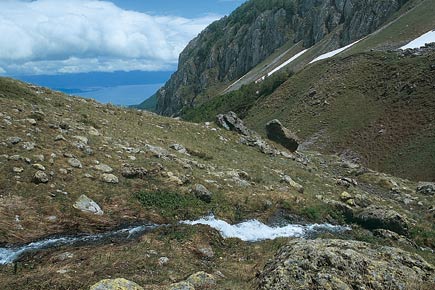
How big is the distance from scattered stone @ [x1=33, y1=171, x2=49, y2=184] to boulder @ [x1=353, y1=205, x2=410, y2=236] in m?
17.3

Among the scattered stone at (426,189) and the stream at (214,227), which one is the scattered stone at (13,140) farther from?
the scattered stone at (426,189)

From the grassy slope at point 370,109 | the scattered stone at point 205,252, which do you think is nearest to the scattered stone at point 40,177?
the scattered stone at point 205,252

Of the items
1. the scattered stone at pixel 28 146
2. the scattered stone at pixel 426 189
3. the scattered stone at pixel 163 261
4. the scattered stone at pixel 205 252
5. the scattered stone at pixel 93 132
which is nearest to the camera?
the scattered stone at pixel 163 261

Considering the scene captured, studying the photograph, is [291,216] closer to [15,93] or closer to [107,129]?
[107,129]

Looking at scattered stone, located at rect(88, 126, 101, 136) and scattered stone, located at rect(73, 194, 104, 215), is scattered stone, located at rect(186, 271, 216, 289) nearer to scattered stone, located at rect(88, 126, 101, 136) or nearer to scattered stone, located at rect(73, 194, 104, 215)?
scattered stone, located at rect(73, 194, 104, 215)

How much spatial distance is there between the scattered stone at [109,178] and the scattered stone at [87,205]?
2.00m

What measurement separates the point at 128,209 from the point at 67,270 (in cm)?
578

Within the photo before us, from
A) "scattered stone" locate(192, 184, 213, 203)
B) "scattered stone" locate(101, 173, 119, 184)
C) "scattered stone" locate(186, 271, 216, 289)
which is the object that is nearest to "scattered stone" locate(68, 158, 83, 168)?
"scattered stone" locate(101, 173, 119, 184)

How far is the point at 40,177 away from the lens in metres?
17.8

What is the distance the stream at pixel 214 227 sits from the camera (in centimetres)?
1466

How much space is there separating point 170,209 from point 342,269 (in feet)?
35.4

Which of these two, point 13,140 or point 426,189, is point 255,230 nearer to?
point 13,140

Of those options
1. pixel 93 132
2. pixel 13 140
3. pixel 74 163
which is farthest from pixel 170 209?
pixel 93 132

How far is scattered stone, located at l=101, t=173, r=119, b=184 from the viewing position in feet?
64.8
